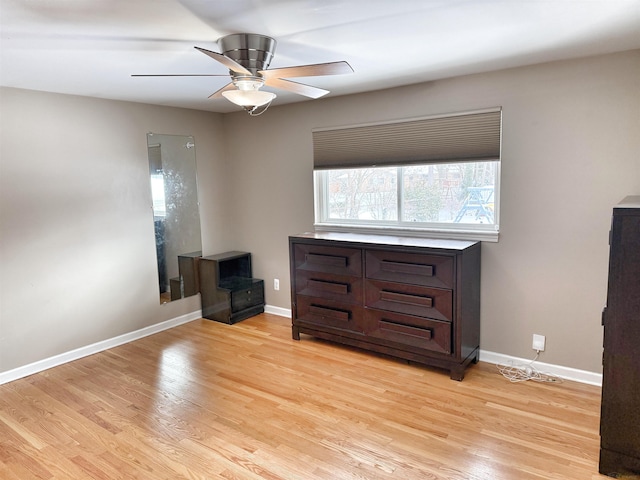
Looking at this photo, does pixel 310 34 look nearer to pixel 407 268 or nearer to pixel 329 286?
pixel 407 268

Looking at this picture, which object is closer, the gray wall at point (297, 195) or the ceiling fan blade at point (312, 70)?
the ceiling fan blade at point (312, 70)

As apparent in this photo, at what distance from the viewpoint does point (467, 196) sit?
3.38 m

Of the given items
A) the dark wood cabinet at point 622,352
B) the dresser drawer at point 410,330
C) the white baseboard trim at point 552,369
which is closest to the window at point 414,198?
the dresser drawer at point 410,330

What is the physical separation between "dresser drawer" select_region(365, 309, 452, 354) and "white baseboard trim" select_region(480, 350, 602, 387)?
496 mm

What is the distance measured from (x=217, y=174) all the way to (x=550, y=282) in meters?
3.41

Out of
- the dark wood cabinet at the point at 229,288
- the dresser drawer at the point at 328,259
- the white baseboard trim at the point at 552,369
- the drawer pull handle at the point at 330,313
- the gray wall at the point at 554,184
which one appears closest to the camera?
the gray wall at the point at 554,184

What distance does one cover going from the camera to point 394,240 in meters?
3.39

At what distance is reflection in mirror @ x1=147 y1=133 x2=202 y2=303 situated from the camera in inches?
164

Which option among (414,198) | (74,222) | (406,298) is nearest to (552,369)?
(406,298)

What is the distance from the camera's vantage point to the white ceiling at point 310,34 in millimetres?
1841

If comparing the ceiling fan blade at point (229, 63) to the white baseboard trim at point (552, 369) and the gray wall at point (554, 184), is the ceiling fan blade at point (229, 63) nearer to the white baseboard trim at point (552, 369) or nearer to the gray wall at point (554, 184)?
the gray wall at point (554, 184)

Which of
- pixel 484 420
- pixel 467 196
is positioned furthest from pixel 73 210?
pixel 484 420

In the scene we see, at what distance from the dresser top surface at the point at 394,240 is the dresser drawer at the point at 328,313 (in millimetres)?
536

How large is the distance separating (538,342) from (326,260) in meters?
1.72
